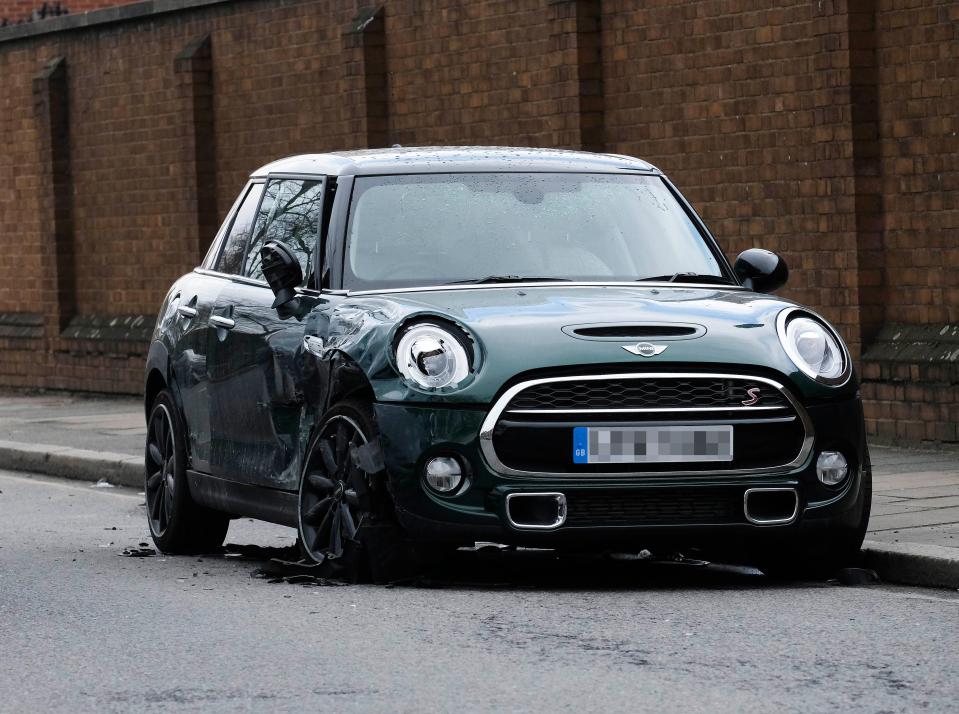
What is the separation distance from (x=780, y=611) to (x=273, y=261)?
8.28ft

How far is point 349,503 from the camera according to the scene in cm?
783

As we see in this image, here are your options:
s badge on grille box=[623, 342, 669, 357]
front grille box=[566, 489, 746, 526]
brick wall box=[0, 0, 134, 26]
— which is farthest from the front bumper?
brick wall box=[0, 0, 134, 26]

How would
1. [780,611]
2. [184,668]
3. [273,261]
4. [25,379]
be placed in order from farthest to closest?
[25,379], [273,261], [780,611], [184,668]

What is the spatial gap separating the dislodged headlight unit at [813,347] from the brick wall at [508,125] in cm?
499

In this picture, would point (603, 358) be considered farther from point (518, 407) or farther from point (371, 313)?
point (371, 313)

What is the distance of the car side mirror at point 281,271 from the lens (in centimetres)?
850

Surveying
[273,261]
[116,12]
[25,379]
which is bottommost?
[25,379]

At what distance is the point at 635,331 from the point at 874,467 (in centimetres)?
469

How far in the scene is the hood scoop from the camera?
759cm

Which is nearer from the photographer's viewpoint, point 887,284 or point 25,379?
point 887,284

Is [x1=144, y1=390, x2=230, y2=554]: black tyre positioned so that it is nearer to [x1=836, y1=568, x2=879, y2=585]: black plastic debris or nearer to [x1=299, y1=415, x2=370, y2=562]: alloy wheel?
[x1=299, y1=415, x2=370, y2=562]: alloy wheel

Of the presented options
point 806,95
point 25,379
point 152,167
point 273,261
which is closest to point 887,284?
point 806,95

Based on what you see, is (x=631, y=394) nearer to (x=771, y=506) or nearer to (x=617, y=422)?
(x=617, y=422)

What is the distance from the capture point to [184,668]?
20.8ft
